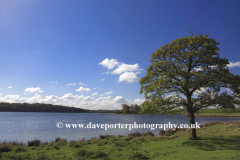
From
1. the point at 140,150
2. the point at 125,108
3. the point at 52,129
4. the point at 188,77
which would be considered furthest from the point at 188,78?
the point at 125,108

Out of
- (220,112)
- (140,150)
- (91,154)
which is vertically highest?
(220,112)

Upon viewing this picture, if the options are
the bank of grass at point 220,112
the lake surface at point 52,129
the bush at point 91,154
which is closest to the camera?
the bush at point 91,154

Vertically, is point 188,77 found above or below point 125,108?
above

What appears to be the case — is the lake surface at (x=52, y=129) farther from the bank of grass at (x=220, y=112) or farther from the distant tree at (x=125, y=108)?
the distant tree at (x=125, y=108)

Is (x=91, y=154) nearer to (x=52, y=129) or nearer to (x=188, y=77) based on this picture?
(x=188, y=77)

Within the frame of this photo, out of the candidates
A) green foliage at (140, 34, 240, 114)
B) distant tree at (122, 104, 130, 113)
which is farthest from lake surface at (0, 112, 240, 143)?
distant tree at (122, 104, 130, 113)

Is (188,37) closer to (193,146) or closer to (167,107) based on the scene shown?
(167,107)

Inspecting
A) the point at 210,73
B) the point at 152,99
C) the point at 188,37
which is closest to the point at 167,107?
the point at 152,99

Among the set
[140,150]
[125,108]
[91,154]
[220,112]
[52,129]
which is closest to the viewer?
[91,154]

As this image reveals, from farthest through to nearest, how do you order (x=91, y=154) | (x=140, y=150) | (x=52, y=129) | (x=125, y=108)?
(x=125, y=108)
(x=52, y=129)
(x=140, y=150)
(x=91, y=154)

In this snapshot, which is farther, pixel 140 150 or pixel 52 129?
pixel 52 129

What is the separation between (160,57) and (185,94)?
503 cm

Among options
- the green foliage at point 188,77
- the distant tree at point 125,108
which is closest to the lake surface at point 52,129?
the green foliage at point 188,77

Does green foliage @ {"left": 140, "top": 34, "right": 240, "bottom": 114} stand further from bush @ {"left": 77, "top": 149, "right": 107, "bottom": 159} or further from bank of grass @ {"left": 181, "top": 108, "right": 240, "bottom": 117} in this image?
bush @ {"left": 77, "top": 149, "right": 107, "bottom": 159}
